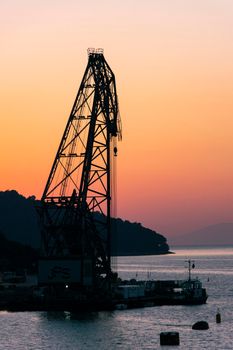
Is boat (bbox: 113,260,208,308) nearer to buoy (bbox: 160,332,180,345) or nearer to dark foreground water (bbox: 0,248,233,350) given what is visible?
dark foreground water (bbox: 0,248,233,350)

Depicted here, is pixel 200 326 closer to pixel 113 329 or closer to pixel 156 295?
pixel 113 329

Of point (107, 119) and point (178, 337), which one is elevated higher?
point (107, 119)

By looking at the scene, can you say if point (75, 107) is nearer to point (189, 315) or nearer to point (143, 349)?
point (189, 315)

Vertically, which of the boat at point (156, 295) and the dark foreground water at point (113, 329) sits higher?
the boat at point (156, 295)

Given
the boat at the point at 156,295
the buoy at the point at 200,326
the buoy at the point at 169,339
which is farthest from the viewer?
the boat at the point at 156,295

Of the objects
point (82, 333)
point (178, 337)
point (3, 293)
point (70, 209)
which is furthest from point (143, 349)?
point (3, 293)

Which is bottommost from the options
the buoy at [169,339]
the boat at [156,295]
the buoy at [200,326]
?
the buoy at [169,339]

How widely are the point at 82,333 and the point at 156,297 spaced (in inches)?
1735

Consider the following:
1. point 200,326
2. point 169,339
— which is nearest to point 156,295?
point 200,326

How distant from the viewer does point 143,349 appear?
102812 mm

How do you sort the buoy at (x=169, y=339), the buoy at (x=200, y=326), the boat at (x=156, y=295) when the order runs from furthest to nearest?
the boat at (x=156, y=295)
the buoy at (x=200, y=326)
the buoy at (x=169, y=339)

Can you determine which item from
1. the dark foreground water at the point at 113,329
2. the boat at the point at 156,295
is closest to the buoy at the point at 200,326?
the dark foreground water at the point at 113,329

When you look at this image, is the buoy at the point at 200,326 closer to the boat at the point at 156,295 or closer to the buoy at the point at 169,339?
the buoy at the point at 169,339

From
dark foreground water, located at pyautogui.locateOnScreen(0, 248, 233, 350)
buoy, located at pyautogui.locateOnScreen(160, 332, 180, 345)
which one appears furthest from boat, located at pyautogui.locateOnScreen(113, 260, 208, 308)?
buoy, located at pyautogui.locateOnScreen(160, 332, 180, 345)
